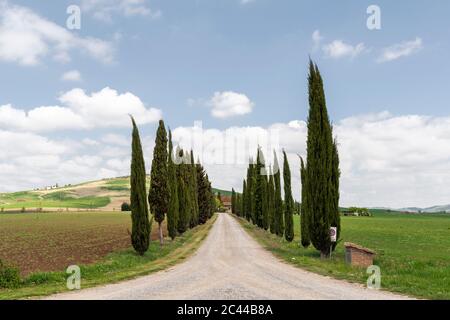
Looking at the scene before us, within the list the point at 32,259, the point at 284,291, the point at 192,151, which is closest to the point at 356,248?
the point at 284,291

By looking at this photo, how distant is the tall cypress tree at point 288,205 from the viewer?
3588cm

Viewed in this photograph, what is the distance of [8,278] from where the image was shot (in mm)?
15422

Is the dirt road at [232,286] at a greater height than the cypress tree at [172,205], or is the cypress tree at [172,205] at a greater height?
the cypress tree at [172,205]

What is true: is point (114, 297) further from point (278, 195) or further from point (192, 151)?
point (192, 151)

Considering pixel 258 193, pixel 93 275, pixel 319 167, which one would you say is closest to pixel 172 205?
pixel 319 167

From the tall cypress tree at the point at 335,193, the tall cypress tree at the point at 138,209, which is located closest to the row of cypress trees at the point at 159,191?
the tall cypress tree at the point at 138,209

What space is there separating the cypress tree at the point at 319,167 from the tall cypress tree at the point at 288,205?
11.6m

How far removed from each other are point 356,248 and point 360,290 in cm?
849

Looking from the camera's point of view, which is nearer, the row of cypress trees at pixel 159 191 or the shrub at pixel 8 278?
the shrub at pixel 8 278

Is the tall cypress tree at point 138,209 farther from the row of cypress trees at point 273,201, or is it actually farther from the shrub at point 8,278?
the row of cypress trees at point 273,201

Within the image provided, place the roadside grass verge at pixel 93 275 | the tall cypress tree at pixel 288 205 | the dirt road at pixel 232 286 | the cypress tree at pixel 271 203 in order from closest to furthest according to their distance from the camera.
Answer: the dirt road at pixel 232 286 < the roadside grass verge at pixel 93 275 < the tall cypress tree at pixel 288 205 < the cypress tree at pixel 271 203

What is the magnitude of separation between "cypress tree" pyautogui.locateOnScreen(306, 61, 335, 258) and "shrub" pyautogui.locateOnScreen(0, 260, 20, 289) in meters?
15.5
